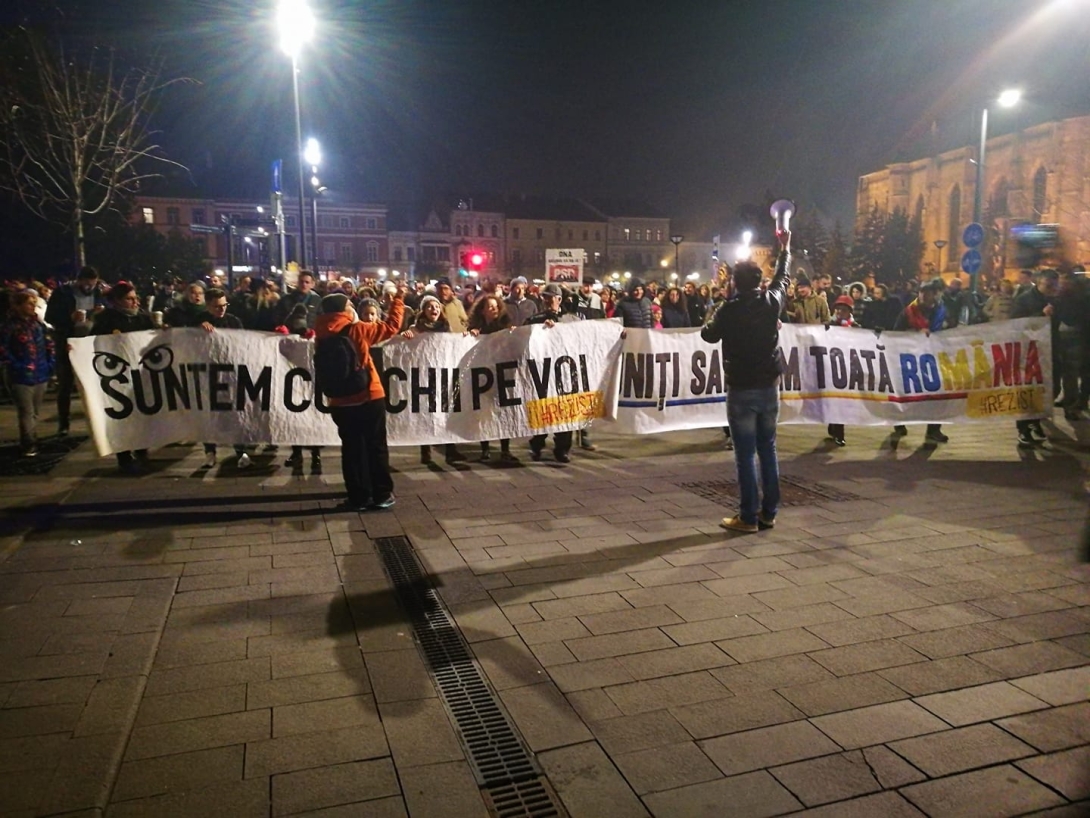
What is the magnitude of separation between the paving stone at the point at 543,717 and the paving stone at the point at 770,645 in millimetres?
992

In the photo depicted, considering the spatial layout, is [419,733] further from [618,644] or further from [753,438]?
[753,438]

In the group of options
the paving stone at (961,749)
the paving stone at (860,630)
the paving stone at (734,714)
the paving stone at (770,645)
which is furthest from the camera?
the paving stone at (860,630)

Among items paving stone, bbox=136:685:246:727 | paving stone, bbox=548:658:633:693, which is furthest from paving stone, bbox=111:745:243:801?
paving stone, bbox=548:658:633:693

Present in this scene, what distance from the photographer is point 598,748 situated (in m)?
3.29

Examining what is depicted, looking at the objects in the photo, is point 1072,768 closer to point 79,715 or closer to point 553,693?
point 553,693

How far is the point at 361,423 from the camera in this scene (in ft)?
22.3

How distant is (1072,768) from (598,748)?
5.92ft

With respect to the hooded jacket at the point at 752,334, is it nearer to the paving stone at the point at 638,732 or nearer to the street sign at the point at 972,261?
the paving stone at the point at 638,732

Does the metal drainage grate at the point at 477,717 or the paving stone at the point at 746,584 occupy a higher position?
the paving stone at the point at 746,584

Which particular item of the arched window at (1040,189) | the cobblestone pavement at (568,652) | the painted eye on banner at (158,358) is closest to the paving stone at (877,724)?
the cobblestone pavement at (568,652)

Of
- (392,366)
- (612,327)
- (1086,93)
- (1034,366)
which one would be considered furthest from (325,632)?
Result: (1086,93)

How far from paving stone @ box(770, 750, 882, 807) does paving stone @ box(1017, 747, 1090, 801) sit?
23.9 inches

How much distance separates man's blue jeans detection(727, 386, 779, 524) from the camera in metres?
6.05

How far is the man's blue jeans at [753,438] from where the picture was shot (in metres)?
A: 6.05
